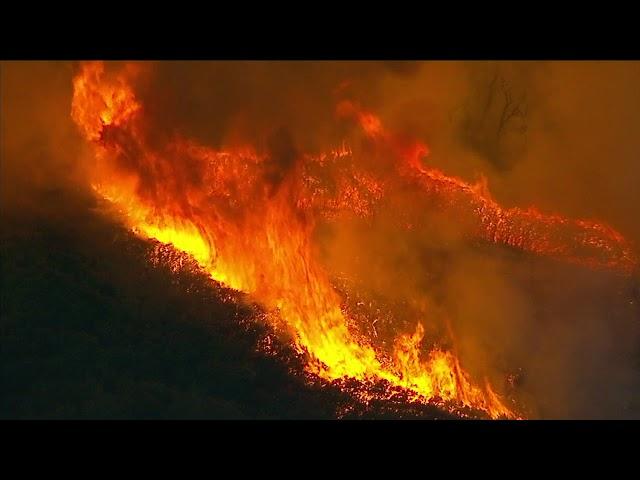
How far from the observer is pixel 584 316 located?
7.85 meters

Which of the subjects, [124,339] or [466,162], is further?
[466,162]

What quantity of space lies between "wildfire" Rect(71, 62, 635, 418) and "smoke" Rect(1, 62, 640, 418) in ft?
0.42

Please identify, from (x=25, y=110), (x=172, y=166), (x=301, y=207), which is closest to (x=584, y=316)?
(x=301, y=207)

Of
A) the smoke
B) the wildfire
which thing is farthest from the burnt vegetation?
the smoke

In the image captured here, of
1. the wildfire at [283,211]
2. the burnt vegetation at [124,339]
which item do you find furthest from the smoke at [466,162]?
the burnt vegetation at [124,339]

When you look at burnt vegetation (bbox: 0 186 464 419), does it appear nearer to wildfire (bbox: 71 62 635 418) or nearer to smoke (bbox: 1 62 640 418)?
wildfire (bbox: 71 62 635 418)

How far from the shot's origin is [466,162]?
313 inches

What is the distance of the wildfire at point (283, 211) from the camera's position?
7797 millimetres

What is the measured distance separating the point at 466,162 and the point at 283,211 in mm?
1897

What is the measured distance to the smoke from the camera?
780 centimetres

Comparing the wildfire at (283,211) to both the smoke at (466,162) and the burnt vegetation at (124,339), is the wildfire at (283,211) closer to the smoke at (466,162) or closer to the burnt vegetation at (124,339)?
the smoke at (466,162)

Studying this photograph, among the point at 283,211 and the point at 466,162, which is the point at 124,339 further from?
the point at 466,162

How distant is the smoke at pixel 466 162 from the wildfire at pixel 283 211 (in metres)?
0.13

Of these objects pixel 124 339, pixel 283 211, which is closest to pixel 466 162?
pixel 283 211
